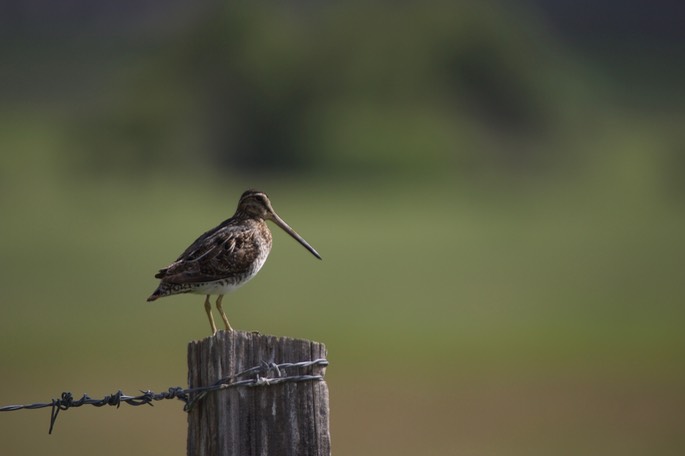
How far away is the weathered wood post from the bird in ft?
7.38

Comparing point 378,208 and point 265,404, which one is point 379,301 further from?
point 265,404

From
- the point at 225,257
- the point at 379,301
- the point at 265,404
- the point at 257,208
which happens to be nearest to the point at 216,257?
the point at 225,257

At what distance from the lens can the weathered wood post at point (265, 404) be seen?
5988 millimetres

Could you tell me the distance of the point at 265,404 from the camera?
6020 mm

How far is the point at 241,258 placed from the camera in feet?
29.0

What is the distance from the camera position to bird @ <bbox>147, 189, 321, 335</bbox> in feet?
27.8

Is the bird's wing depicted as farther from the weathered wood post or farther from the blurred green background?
the blurred green background

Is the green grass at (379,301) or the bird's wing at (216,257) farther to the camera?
the green grass at (379,301)

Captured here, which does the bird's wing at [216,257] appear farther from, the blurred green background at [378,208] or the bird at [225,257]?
the blurred green background at [378,208]

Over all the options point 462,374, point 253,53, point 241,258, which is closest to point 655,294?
point 462,374

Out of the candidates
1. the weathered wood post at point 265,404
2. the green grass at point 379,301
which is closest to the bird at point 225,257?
the weathered wood post at point 265,404

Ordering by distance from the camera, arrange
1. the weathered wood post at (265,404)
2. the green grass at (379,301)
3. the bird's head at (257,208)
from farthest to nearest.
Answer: the green grass at (379,301) → the bird's head at (257,208) → the weathered wood post at (265,404)

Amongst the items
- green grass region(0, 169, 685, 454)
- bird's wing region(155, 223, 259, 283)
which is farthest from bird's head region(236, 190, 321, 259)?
green grass region(0, 169, 685, 454)

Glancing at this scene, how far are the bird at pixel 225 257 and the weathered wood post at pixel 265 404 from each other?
7.38ft
